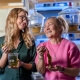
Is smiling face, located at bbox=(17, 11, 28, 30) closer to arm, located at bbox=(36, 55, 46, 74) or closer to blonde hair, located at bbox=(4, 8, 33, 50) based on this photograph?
blonde hair, located at bbox=(4, 8, 33, 50)

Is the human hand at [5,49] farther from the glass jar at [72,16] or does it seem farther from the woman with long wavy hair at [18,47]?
the glass jar at [72,16]

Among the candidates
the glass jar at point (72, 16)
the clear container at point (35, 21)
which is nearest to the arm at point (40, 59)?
the clear container at point (35, 21)

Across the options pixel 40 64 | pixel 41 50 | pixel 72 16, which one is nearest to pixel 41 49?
pixel 41 50

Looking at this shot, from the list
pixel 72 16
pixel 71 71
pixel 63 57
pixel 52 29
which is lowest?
pixel 71 71

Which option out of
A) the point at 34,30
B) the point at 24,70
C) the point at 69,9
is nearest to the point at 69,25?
the point at 69,9

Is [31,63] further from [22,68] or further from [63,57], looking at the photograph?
[63,57]

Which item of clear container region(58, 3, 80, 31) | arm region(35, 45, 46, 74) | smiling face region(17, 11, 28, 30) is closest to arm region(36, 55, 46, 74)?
arm region(35, 45, 46, 74)

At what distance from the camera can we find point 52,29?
169 cm

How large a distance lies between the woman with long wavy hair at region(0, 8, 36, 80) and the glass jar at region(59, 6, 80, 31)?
0.46 metres

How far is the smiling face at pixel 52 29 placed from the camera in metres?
1.69

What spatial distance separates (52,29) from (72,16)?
0.51m

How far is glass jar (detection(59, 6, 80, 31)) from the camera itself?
2.07 m

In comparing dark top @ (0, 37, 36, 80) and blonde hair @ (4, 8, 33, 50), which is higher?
blonde hair @ (4, 8, 33, 50)

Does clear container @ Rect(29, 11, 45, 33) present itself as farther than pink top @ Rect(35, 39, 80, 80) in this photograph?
Yes
